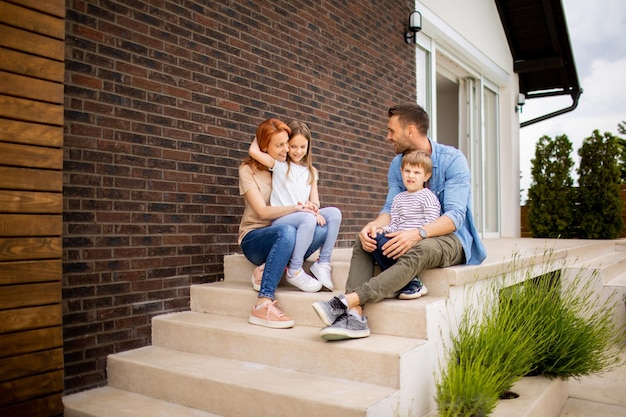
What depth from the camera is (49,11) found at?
2.30 metres

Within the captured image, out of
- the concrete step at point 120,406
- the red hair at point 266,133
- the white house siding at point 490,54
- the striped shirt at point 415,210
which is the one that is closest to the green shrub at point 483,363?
the striped shirt at point 415,210

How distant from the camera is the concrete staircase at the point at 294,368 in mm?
2205

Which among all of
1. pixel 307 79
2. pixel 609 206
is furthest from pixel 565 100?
pixel 307 79

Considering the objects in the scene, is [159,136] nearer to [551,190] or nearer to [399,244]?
[399,244]

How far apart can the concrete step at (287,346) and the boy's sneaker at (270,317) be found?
0.03 metres

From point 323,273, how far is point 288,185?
555 millimetres

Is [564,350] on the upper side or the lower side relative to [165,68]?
lower

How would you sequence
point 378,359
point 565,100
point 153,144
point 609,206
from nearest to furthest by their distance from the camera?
point 378,359
point 153,144
point 609,206
point 565,100

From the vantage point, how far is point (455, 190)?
287 cm

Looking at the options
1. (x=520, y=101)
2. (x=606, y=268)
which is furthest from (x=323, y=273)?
(x=520, y=101)

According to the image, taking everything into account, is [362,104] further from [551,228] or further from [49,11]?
[551,228]

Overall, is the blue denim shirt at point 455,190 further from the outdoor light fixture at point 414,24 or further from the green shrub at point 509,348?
the outdoor light fixture at point 414,24

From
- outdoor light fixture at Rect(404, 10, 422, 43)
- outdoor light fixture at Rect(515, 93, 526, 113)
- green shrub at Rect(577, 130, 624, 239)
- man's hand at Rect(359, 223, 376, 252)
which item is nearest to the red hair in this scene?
man's hand at Rect(359, 223, 376, 252)

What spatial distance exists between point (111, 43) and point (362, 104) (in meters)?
2.74
